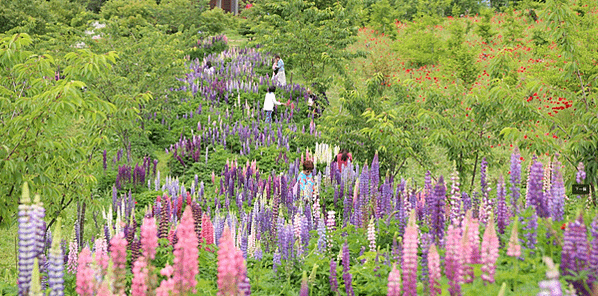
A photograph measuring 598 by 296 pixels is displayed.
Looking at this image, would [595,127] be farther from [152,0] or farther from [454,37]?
[152,0]

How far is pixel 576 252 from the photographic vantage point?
427 cm

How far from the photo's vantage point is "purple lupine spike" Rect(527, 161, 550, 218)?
5.48m

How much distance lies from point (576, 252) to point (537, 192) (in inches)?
53.7

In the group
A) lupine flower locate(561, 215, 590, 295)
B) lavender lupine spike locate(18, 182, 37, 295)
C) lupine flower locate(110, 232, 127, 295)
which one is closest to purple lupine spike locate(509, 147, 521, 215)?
lupine flower locate(561, 215, 590, 295)

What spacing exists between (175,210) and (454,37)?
52.6ft

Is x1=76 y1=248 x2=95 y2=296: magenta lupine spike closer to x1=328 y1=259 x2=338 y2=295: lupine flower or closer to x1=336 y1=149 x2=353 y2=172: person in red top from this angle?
x1=328 y1=259 x2=338 y2=295: lupine flower

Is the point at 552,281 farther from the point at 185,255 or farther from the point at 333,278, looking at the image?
the point at 333,278

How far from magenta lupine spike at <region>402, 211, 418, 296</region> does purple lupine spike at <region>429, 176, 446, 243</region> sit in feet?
5.68

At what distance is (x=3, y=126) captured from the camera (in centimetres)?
750

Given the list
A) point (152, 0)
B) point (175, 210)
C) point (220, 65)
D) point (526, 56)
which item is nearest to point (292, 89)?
point (220, 65)

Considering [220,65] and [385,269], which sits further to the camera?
[220,65]

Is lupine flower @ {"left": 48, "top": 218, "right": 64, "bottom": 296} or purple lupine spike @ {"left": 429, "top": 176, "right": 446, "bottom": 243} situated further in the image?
purple lupine spike @ {"left": 429, "top": 176, "right": 446, "bottom": 243}

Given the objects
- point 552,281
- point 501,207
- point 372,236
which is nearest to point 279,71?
point 372,236

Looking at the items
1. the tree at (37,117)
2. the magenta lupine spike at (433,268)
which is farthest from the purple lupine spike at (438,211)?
the tree at (37,117)
